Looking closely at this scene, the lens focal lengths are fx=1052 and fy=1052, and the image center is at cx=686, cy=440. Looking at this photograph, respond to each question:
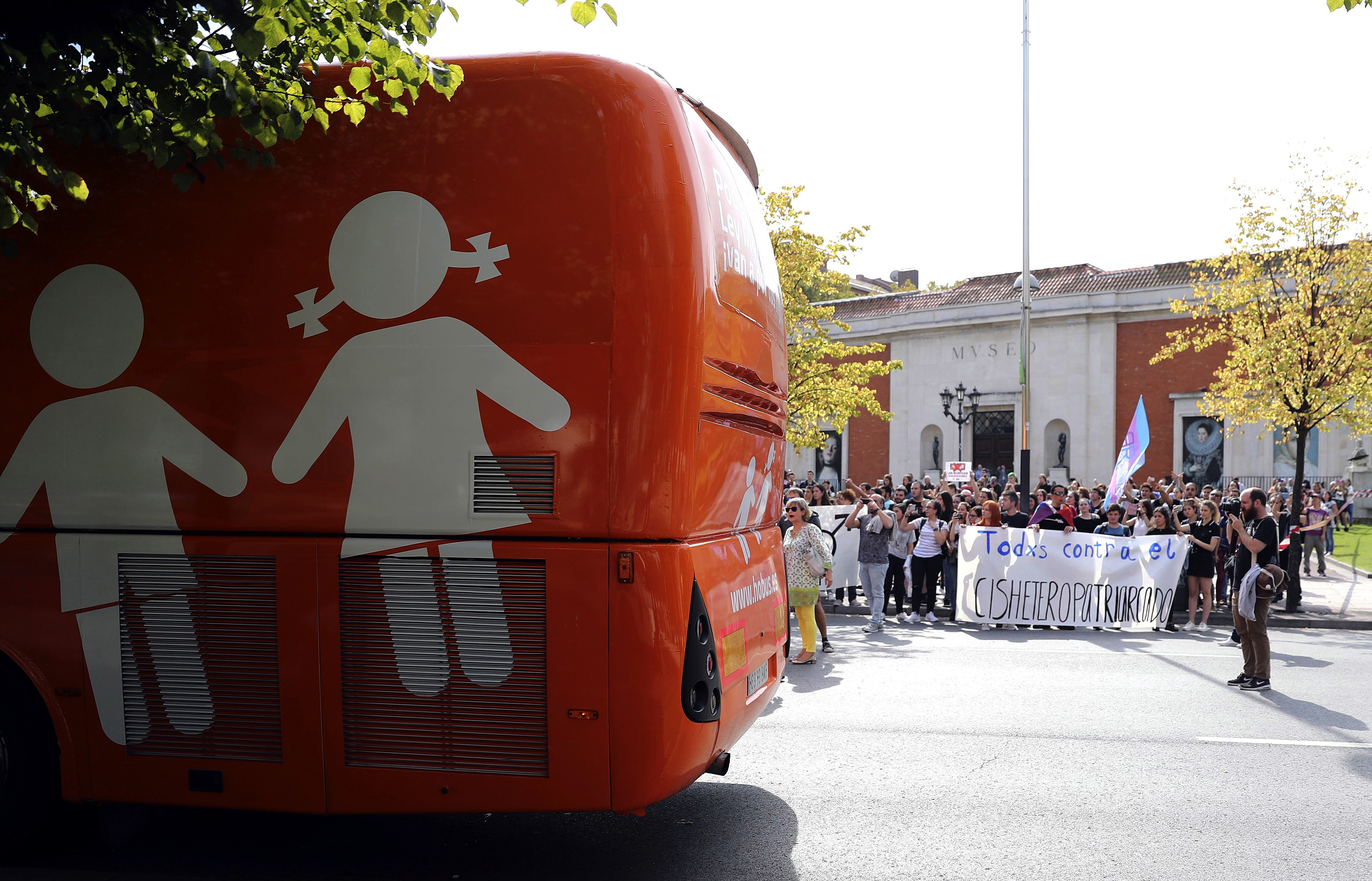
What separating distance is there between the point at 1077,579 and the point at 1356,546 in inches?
624

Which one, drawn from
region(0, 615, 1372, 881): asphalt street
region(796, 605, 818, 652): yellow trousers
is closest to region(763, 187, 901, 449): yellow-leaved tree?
region(796, 605, 818, 652): yellow trousers

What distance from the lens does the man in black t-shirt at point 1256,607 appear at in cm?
930

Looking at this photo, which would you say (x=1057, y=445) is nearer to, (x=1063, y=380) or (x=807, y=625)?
(x=1063, y=380)

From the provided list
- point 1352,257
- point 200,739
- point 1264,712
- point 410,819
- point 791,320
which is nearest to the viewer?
point 200,739

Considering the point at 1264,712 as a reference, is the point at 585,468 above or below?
above

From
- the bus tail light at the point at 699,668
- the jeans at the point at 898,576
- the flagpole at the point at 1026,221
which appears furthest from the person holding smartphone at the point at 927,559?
the flagpole at the point at 1026,221

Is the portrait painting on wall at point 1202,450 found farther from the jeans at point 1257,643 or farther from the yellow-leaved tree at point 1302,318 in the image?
the jeans at point 1257,643

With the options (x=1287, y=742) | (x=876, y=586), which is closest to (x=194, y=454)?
(x=1287, y=742)

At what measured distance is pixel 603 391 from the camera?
14.0 feet

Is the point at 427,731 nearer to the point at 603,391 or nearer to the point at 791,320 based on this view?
the point at 603,391

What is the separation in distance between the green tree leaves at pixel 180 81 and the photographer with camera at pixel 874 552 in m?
9.23

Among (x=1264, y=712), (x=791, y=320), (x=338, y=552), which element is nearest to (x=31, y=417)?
(x=338, y=552)

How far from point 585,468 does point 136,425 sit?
208cm

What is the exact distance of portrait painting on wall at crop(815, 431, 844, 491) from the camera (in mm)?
50906
